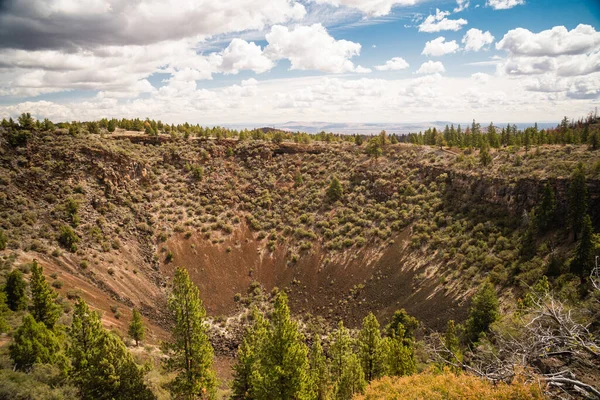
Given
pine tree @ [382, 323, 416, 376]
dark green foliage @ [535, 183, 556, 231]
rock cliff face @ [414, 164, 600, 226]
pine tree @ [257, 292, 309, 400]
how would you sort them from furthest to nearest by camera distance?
dark green foliage @ [535, 183, 556, 231]
rock cliff face @ [414, 164, 600, 226]
pine tree @ [382, 323, 416, 376]
pine tree @ [257, 292, 309, 400]

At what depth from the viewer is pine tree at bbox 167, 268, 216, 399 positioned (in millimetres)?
20402

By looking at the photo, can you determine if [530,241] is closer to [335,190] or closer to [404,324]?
[404,324]

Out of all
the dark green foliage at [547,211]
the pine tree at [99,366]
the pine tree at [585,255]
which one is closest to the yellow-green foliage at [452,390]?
the pine tree at [99,366]

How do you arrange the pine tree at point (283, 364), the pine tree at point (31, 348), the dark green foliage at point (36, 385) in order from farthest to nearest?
the pine tree at point (31, 348) < the pine tree at point (283, 364) < the dark green foliage at point (36, 385)

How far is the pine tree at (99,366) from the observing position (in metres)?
18.2

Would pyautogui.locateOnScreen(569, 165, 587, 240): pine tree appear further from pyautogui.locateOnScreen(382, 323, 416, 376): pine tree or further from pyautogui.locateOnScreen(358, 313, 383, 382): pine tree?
pyautogui.locateOnScreen(358, 313, 383, 382): pine tree

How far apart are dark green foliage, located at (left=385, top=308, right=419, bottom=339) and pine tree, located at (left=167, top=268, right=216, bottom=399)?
22476mm

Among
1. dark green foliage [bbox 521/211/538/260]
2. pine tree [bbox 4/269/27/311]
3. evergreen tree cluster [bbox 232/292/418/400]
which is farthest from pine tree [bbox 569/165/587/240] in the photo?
pine tree [bbox 4/269/27/311]

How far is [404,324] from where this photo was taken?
36719mm

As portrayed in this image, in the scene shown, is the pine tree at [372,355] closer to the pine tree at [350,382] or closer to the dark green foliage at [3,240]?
the pine tree at [350,382]

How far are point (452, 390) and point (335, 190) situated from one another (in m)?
52.7

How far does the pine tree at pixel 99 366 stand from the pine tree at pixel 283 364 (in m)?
7.56

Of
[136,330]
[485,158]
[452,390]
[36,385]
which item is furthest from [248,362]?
[485,158]

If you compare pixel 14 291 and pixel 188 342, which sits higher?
pixel 14 291
